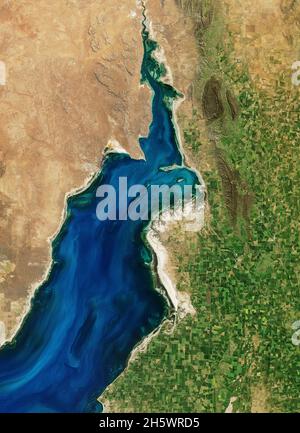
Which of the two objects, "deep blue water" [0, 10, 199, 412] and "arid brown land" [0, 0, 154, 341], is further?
"deep blue water" [0, 10, 199, 412]

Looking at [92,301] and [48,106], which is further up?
[48,106]

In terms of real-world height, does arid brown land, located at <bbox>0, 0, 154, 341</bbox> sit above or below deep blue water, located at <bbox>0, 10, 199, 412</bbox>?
above

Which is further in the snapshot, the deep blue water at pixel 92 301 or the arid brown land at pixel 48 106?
the deep blue water at pixel 92 301

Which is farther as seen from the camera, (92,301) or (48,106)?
(92,301)

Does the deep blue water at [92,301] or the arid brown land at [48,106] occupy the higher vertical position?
the arid brown land at [48,106]

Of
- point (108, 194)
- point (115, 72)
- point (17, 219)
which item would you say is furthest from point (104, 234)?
point (115, 72)

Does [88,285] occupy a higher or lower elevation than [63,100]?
lower
